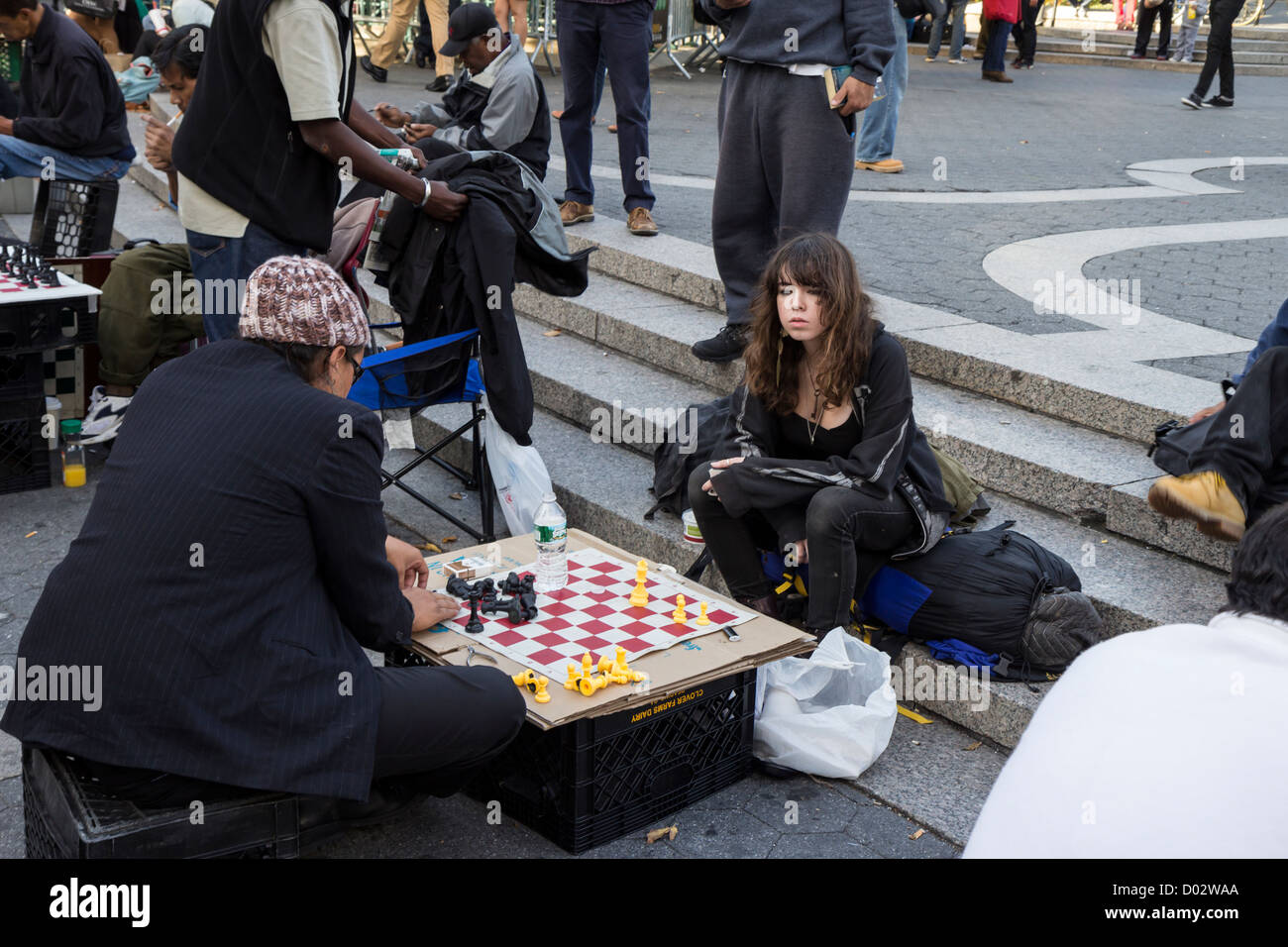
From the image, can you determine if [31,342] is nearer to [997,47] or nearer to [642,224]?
[642,224]

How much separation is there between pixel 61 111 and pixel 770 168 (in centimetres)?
426

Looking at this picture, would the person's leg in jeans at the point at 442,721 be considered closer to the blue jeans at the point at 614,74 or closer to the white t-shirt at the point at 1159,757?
the white t-shirt at the point at 1159,757

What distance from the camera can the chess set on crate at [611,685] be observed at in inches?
122

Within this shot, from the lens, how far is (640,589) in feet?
11.9

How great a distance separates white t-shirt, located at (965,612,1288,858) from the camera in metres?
1.63

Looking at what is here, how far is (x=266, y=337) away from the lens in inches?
111

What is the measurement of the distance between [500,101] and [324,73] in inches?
92.9

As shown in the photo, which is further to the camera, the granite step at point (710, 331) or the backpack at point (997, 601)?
the granite step at point (710, 331)

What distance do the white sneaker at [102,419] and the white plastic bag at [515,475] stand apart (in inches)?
73.0

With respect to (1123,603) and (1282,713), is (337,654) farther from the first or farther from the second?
(1123,603)

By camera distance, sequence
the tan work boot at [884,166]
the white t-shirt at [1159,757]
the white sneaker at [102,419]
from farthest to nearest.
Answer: the tan work boot at [884,166] < the white sneaker at [102,419] < the white t-shirt at [1159,757]

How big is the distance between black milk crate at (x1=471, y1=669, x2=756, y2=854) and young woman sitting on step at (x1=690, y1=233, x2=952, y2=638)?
561 millimetres

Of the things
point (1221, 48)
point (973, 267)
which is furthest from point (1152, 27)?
point (973, 267)

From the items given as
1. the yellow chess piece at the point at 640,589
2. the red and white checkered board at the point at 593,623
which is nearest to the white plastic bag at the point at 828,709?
the red and white checkered board at the point at 593,623
